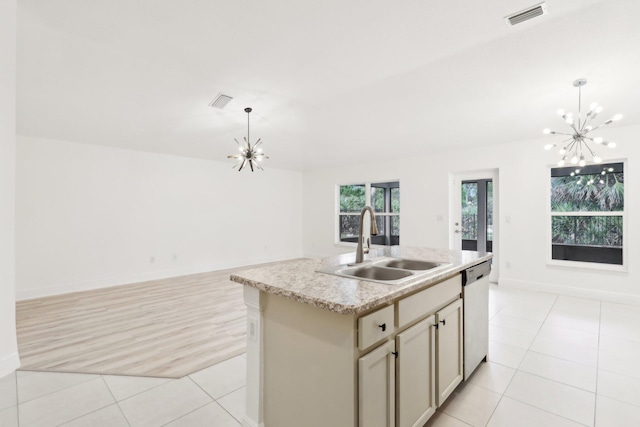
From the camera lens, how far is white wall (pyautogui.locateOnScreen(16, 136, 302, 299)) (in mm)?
4461

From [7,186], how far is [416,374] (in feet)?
10.7

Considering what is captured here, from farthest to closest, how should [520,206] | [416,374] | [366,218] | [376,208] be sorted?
A: 1. [376,208]
2. [366,218]
3. [520,206]
4. [416,374]

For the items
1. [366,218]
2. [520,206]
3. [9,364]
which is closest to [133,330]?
[9,364]

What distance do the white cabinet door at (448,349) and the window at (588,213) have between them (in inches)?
150

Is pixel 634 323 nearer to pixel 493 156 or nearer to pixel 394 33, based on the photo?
pixel 493 156

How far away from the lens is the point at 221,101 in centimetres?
388

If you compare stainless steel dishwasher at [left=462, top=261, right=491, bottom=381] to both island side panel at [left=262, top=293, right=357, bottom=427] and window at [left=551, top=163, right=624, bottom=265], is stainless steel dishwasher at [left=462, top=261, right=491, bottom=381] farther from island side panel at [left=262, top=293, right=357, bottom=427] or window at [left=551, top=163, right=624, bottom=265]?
window at [left=551, top=163, right=624, bottom=265]

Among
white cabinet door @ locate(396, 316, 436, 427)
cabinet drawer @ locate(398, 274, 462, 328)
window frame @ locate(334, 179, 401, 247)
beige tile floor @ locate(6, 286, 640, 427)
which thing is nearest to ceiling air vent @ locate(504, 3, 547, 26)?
cabinet drawer @ locate(398, 274, 462, 328)

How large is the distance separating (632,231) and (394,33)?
4.24 meters

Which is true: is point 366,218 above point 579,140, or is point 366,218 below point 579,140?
below

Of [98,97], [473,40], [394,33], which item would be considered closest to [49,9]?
[98,97]

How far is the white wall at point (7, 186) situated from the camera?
7.32 ft

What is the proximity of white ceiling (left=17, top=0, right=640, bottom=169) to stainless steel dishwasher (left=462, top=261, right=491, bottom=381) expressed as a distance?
81.0 inches

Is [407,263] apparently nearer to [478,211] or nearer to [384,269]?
[384,269]
